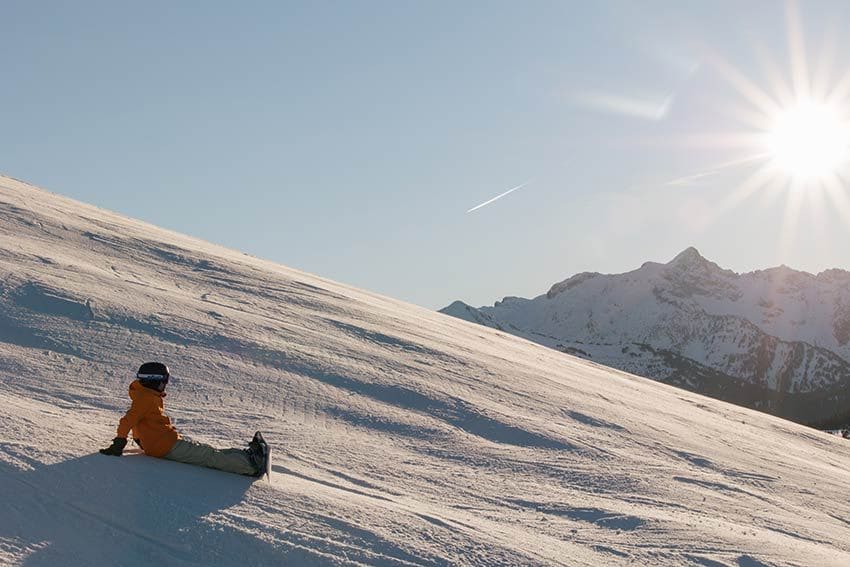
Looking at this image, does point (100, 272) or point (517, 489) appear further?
point (100, 272)

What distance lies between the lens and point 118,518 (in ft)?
18.1

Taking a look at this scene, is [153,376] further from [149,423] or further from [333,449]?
[333,449]

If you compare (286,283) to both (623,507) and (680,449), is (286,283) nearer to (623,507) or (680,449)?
(680,449)

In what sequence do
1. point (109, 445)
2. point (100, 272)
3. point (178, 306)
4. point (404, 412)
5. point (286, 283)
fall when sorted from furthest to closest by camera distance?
point (286, 283)
point (100, 272)
point (178, 306)
point (404, 412)
point (109, 445)

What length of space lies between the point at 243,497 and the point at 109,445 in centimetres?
127

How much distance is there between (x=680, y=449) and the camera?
411 inches

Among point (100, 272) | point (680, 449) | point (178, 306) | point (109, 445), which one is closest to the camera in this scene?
point (109, 445)

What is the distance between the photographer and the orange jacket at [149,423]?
629 centimetres

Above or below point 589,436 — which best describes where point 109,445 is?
below

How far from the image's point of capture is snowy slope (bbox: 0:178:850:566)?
5.70m

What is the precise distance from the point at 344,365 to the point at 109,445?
4.29 meters

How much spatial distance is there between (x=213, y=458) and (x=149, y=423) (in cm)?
56

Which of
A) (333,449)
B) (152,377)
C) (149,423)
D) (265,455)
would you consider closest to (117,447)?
(149,423)

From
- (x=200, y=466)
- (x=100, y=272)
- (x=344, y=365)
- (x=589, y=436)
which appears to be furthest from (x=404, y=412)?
(x=100, y=272)
